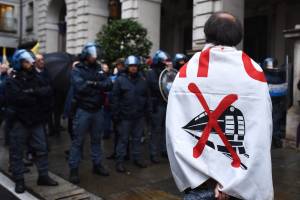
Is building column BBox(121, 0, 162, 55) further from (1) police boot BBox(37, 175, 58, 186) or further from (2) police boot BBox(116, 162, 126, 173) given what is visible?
(1) police boot BBox(37, 175, 58, 186)

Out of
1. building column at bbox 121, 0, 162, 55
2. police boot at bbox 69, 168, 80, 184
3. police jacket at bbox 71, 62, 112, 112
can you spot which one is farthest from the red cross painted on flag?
building column at bbox 121, 0, 162, 55

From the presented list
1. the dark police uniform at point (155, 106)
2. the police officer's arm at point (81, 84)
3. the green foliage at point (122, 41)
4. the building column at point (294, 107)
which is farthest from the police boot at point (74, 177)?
the green foliage at point (122, 41)

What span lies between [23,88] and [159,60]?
8.31 ft

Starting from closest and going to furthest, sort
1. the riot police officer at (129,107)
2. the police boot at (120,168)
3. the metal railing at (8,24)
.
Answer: the police boot at (120,168), the riot police officer at (129,107), the metal railing at (8,24)

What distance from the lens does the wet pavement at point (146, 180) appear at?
5016 mm

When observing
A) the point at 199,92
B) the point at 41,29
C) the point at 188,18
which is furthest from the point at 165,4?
the point at 199,92

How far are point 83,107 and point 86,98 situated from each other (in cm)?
13

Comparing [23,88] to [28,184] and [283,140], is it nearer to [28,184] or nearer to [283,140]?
[28,184]

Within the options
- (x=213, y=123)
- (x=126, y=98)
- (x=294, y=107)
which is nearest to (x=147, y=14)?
(x=294, y=107)

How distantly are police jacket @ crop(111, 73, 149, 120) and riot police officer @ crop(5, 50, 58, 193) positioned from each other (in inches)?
50.2

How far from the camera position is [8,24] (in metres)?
30.7

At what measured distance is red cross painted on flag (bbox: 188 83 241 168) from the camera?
2080 mm

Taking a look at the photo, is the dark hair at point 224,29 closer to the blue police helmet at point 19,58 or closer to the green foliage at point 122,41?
the blue police helmet at point 19,58

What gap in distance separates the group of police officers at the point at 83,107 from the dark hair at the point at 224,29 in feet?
11.8
